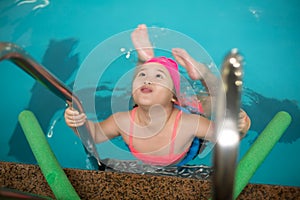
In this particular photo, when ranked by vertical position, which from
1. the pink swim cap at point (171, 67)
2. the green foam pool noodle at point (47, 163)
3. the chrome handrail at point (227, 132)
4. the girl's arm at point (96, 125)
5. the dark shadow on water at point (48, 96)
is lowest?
the chrome handrail at point (227, 132)

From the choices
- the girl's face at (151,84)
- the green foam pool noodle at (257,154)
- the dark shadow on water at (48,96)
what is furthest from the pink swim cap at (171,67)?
the dark shadow on water at (48,96)

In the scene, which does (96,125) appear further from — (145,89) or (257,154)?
(257,154)

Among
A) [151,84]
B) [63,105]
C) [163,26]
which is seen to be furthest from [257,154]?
[163,26]

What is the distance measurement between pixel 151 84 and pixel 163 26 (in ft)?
6.28

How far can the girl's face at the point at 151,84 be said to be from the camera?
1.94m

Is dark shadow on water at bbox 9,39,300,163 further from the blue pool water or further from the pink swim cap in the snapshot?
the pink swim cap

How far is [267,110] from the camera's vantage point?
327 centimetres

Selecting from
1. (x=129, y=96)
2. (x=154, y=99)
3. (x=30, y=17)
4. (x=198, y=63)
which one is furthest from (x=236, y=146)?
(x=30, y=17)

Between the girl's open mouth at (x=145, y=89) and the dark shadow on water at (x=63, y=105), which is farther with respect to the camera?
the dark shadow on water at (x=63, y=105)

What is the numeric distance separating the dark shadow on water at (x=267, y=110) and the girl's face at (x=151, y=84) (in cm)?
140

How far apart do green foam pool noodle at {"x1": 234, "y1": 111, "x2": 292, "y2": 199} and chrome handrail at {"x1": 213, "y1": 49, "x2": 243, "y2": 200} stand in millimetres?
644

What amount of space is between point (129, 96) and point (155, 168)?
1.43ft

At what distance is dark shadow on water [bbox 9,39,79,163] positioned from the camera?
10.3ft

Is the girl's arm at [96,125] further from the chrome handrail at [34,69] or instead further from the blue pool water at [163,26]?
the blue pool water at [163,26]
